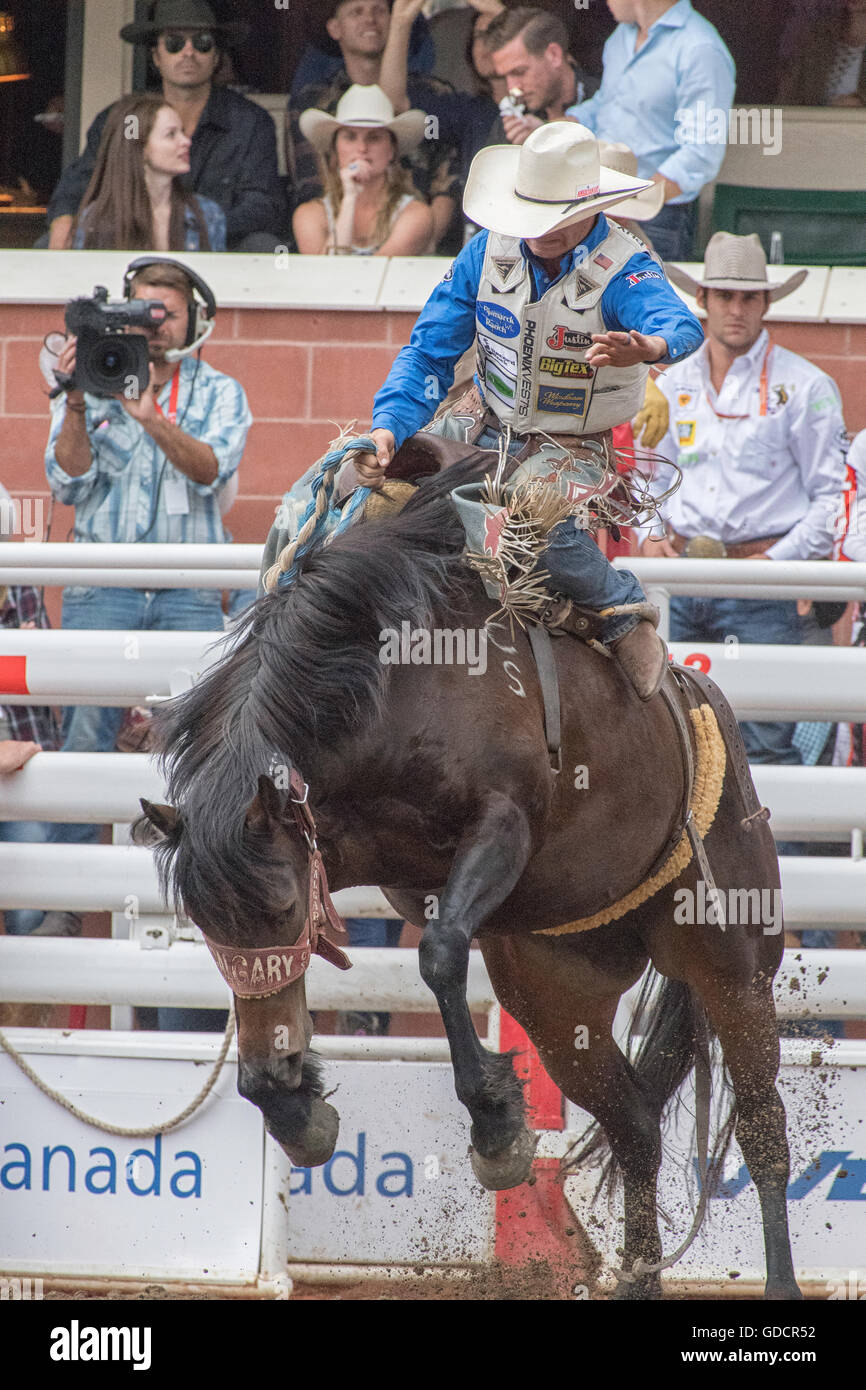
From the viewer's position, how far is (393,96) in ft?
26.0

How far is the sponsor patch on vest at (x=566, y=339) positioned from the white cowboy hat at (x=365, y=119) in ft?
14.2

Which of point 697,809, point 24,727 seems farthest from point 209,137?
point 697,809

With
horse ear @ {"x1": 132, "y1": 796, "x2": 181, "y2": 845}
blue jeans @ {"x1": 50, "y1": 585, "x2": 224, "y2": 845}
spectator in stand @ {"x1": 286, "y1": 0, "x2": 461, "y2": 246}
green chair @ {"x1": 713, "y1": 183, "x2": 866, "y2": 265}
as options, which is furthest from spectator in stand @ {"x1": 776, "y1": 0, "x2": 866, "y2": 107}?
horse ear @ {"x1": 132, "y1": 796, "x2": 181, "y2": 845}

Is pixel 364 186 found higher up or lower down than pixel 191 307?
higher up

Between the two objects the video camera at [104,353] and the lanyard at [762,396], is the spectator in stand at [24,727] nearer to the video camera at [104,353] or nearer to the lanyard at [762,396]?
the video camera at [104,353]

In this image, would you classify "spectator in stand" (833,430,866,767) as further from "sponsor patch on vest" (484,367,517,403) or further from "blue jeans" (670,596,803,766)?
"sponsor patch on vest" (484,367,517,403)

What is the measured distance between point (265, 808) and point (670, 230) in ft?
16.9

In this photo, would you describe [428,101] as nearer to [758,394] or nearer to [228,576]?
[758,394]

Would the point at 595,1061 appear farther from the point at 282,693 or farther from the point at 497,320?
the point at 497,320

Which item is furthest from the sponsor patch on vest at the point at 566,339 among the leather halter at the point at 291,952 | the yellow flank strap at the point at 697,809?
the leather halter at the point at 291,952

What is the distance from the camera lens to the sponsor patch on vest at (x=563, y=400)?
3691mm

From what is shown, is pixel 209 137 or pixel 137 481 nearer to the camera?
pixel 137 481

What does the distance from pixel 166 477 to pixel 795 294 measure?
3.53 m

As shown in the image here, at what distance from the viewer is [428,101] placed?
26.3ft
